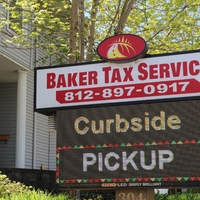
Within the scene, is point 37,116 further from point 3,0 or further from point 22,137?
point 3,0

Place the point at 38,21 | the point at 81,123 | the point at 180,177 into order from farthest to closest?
1. the point at 38,21
2. the point at 81,123
3. the point at 180,177

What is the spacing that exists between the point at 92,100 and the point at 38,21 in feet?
17.3

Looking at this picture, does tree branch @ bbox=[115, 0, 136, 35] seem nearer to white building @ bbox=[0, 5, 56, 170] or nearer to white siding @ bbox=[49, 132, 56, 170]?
white building @ bbox=[0, 5, 56, 170]

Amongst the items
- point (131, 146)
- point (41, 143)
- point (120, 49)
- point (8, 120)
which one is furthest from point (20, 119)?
point (131, 146)

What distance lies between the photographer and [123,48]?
21.2ft

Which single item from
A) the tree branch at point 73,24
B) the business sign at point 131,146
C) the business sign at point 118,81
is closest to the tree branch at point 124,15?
the tree branch at point 73,24

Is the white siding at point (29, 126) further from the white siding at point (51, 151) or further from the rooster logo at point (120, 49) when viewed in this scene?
the rooster logo at point (120, 49)

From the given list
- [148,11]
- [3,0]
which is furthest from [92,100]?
[148,11]

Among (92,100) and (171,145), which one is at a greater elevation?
(92,100)

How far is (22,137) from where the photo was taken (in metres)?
15.1

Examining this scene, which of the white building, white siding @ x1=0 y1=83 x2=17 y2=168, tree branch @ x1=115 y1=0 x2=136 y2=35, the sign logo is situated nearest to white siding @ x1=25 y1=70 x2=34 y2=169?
the white building

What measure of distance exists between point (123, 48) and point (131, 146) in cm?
153

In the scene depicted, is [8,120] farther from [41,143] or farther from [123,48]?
[123,48]

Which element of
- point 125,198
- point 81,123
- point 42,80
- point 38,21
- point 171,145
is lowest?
point 125,198
